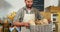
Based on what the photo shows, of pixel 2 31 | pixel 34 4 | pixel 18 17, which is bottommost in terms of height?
pixel 2 31

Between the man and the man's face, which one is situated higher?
the man's face

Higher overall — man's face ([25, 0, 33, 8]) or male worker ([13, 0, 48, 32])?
man's face ([25, 0, 33, 8])

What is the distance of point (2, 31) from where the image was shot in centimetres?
108

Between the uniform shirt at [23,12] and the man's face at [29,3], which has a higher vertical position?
the man's face at [29,3]

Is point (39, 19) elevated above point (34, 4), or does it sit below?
below

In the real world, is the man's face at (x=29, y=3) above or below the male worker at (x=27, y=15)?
above

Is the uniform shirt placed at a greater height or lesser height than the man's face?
lesser

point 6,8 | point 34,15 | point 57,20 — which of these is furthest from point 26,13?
point 57,20

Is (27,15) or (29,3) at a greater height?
(29,3)

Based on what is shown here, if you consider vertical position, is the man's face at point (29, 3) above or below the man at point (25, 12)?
above

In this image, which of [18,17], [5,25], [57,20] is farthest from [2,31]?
[57,20]

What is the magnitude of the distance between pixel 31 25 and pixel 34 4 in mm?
186

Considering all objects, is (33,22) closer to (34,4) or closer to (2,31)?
(34,4)

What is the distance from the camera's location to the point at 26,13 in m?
1.11
